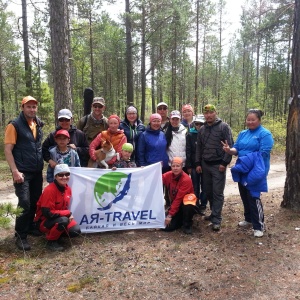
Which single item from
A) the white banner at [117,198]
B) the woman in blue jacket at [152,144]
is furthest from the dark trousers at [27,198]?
the woman in blue jacket at [152,144]

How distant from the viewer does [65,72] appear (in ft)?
23.9

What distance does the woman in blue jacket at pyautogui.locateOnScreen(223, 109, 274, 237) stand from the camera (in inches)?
181

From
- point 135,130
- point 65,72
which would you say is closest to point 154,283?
point 135,130

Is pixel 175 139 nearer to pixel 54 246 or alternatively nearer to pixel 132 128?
pixel 132 128

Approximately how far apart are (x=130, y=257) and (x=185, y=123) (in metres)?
2.97

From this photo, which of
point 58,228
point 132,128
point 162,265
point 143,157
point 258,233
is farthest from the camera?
point 132,128

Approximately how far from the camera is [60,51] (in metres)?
7.14

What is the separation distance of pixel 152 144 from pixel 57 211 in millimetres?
2030

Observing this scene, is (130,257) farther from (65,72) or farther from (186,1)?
(186,1)

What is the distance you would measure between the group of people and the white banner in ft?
0.70

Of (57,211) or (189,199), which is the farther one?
(189,199)

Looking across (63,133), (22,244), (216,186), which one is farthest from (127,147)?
(22,244)

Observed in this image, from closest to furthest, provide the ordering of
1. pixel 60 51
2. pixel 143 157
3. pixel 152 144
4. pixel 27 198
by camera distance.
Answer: pixel 27 198, pixel 152 144, pixel 143 157, pixel 60 51

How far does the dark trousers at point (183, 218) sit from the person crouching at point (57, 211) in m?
1.67
